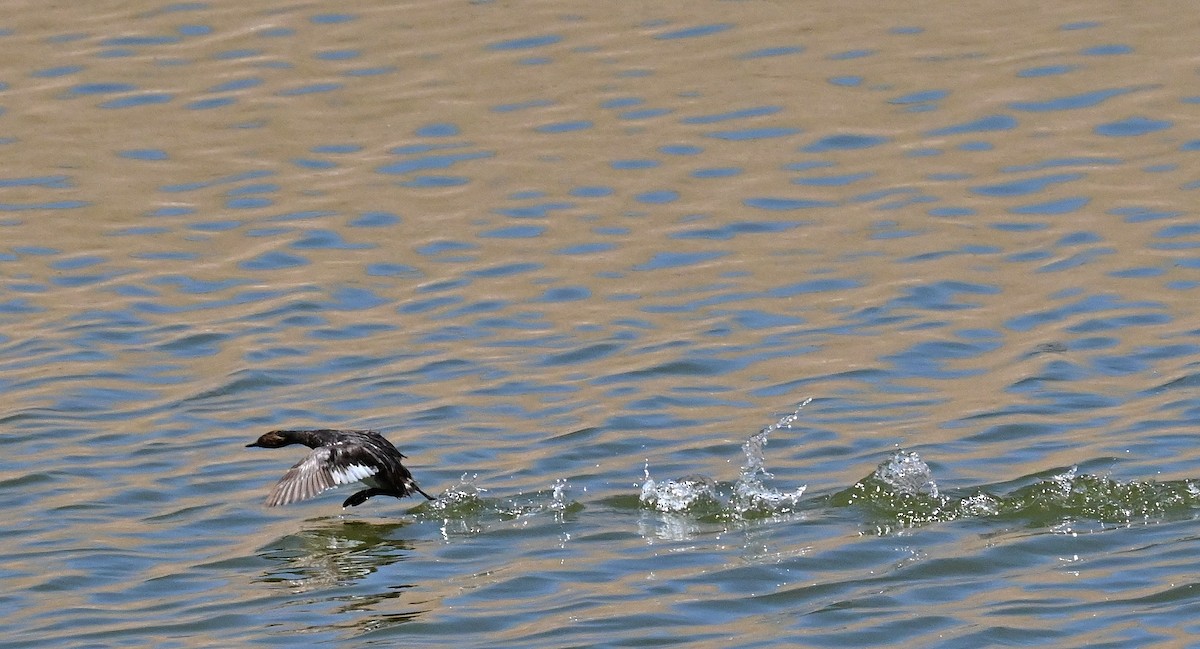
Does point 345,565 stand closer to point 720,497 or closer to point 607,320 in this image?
point 720,497

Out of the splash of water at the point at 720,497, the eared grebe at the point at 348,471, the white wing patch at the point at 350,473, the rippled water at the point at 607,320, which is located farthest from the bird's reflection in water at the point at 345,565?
the splash of water at the point at 720,497

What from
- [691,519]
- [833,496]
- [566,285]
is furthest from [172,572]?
[566,285]

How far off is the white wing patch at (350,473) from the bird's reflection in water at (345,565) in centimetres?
33

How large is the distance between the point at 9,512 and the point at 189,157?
22.7ft

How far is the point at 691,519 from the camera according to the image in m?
9.96

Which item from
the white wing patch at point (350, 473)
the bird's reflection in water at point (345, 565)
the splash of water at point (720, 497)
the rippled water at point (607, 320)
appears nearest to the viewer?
the bird's reflection in water at point (345, 565)

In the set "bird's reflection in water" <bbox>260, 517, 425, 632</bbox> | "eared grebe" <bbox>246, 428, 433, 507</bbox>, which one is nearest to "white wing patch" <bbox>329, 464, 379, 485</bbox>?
"eared grebe" <bbox>246, 428, 433, 507</bbox>

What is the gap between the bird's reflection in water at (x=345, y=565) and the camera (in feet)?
29.4

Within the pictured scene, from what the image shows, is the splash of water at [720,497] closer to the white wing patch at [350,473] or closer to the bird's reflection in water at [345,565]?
the bird's reflection in water at [345,565]

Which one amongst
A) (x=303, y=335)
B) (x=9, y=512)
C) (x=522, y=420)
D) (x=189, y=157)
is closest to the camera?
(x=9, y=512)

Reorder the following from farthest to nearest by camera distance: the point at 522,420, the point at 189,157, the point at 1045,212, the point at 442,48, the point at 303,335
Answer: the point at 442,48
the point at 189,157
the point at 1045,212
the point at 303,335
the point at 522,420

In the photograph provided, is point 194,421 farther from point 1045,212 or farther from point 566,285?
point 1045,212

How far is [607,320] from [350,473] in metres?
3.80

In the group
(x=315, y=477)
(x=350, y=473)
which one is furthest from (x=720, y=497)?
(x=315, y=477)
